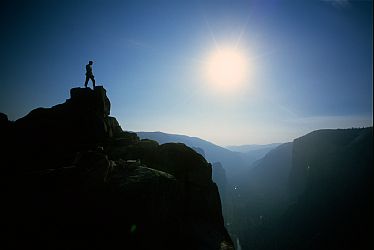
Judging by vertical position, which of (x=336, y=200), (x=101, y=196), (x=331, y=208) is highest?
(x=101, y=196)

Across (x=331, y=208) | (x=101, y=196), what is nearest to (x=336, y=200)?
(x=331, y=208)

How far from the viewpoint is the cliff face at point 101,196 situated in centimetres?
1129

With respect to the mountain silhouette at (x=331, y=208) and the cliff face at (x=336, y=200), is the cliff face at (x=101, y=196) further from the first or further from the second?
the mountain silhouette at (x=331, y=208)

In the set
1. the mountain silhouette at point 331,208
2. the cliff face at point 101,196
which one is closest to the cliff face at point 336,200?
the mountain silhouette at point 331,208

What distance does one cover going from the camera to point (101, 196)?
500 inches

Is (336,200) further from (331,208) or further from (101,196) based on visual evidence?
(101,196)

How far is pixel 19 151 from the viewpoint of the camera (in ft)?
70.3

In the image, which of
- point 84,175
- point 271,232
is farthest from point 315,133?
point 84,175

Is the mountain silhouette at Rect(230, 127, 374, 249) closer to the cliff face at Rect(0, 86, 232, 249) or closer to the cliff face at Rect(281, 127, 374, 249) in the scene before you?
the cliff face at Rect(281, 127, 374, 249)

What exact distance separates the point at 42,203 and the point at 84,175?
2.62 meters

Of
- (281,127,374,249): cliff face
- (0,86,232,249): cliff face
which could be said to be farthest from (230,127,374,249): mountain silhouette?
(0,86,232,249): cliff face

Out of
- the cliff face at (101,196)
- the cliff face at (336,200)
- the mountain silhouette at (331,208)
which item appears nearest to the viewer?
the cliff face at (101,196)

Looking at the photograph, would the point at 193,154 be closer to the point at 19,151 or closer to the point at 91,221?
the point at 91,221

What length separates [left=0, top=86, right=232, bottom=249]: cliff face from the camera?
37.0 ft
